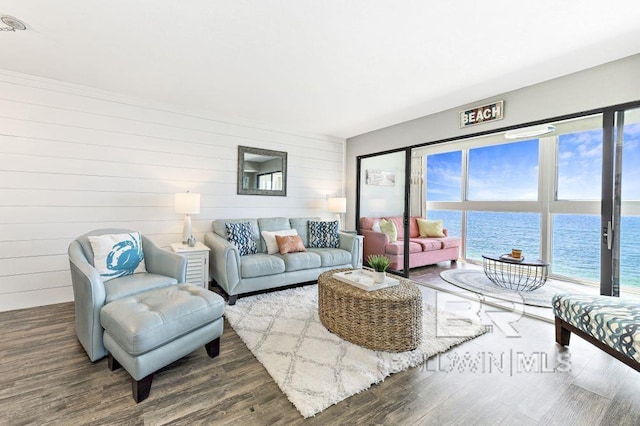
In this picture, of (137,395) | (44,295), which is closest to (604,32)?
(137,395)

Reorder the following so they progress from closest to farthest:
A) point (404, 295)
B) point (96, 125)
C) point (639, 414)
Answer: point (639, 414)
point (404, 295)
point (96, 125)

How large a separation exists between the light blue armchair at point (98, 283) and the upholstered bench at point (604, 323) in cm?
320

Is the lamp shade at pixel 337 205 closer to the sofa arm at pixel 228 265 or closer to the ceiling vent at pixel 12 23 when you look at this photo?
the sofa arm at pixel 228 265

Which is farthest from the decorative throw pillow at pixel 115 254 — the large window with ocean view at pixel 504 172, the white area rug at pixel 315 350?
the large window with ocean view at pixel 504 172

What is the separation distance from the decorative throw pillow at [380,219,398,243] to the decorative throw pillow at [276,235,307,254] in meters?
1.74

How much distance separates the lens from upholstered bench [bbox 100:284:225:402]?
1.66m

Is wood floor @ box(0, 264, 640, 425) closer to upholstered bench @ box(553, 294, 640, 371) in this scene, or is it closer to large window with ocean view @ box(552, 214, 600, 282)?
upholstered bench @ box(553, 294, 640, 371)

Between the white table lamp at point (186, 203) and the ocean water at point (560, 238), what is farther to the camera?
the white table lamp at point (186, 203)

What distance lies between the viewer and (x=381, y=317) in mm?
2186

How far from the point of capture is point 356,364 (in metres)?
2.03

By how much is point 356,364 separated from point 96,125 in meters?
3.79

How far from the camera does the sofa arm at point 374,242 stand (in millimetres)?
4742

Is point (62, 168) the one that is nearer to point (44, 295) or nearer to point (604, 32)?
point (44, 295)

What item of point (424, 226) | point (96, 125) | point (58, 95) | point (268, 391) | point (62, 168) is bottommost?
point (268, 391)
